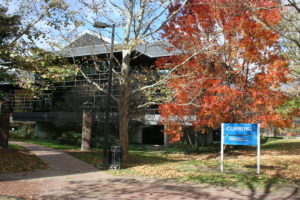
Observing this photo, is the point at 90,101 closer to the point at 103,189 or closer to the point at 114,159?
the point at 114,159

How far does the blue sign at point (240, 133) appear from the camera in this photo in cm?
1188

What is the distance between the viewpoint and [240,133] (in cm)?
1205

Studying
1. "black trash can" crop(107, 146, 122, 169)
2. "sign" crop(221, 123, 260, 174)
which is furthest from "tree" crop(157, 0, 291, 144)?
"black trash can" crop(107, 146, 122, 169)

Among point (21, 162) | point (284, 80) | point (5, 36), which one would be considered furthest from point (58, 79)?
point (284, 80)

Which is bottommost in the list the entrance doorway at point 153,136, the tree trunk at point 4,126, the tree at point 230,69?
the entrance doorway at point 153,136

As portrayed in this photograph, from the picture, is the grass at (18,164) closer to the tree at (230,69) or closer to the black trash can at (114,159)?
the black trash can at (114,159)

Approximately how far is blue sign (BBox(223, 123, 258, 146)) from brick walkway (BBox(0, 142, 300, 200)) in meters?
3.45

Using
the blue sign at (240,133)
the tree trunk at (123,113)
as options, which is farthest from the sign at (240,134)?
the tree trunk at (123,113)

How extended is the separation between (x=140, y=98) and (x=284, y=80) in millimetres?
9973

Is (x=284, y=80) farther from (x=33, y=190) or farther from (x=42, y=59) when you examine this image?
(x=33, y=190)

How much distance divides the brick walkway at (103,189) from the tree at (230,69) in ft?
21.9

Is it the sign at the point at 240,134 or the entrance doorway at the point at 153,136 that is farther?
the entrance doorway at the point at 153,136

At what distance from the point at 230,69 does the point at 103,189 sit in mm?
11998

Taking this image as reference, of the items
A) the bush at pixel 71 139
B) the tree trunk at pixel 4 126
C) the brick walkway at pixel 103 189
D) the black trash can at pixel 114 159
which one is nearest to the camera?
the brick walkway at pixel 103 189
